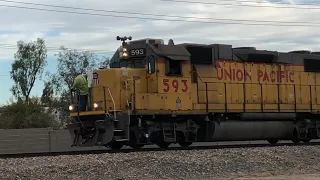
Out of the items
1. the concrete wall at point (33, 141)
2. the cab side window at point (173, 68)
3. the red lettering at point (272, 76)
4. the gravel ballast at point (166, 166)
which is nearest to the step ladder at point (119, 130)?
the gravel ballast at point (166, 166)

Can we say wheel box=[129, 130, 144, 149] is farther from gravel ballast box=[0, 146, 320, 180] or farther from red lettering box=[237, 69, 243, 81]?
red lettering box=[237, 69, 243, 81]

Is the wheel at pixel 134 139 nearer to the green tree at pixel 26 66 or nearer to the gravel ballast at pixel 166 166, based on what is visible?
the gravel ballast at pixel 166 166

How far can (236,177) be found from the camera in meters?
10.1

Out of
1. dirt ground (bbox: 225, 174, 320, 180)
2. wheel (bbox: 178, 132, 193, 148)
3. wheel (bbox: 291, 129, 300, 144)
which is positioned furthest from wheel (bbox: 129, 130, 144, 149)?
wheel (bbox: 291, 129, 300, 144)

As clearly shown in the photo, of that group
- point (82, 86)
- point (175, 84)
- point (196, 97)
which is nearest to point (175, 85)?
point (175, 84)

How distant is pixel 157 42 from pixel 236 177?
678 centimetres

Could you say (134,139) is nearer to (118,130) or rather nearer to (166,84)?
(118,130)

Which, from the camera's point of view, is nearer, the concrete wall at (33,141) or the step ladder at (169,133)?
the step ladder at (169,133)

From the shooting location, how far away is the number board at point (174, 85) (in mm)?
15324

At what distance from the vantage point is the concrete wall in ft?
61.3

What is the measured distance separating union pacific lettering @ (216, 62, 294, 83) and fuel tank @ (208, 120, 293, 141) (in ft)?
5.36

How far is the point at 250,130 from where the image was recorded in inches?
683

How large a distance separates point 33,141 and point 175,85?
6.89 meters

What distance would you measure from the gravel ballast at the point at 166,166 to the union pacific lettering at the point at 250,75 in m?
4.72
